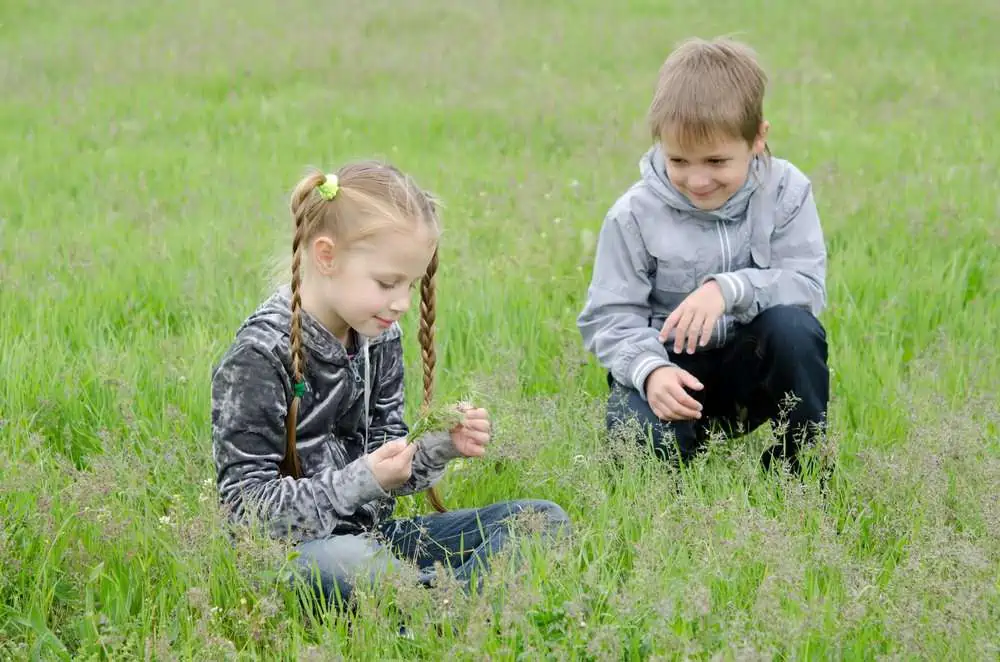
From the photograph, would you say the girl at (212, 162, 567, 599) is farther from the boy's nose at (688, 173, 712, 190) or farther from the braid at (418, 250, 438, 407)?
the boy's nose at (688, 173, 712, 190)

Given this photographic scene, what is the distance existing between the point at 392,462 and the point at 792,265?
5.69ft

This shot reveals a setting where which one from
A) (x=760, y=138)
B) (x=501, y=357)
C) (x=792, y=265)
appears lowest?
(x=501, y=357)

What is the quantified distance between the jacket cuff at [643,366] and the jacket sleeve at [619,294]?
7 cm

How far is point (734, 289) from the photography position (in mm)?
3771

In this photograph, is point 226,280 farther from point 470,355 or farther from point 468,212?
point 468,212

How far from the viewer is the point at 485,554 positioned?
3.21 meters

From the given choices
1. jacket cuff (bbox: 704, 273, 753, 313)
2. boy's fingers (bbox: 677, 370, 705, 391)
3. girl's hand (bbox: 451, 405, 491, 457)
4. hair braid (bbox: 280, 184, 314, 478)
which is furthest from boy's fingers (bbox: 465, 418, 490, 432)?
jacket cuff (bbox: 704, 273, 753, 313)

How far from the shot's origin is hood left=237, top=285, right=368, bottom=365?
315 cm

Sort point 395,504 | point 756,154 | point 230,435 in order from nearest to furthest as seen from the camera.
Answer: point 230,435 → point 395,504 → point 756,154

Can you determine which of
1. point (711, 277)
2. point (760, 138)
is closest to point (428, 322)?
point (711, 277)

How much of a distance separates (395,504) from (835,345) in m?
2.11

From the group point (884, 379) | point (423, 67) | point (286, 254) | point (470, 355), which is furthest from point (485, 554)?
point (423, 67)

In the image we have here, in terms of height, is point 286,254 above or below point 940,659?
above

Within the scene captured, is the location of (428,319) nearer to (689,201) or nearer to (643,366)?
(643,366)
